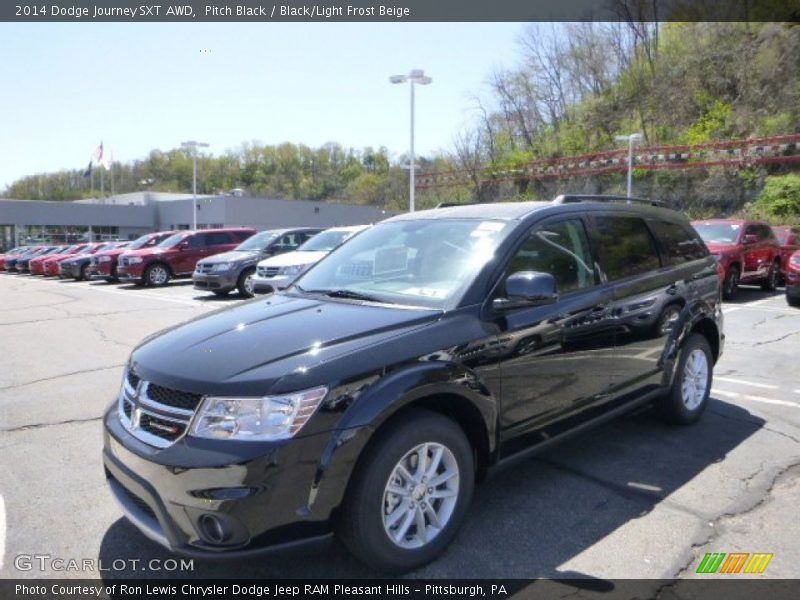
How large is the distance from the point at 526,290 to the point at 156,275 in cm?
1786

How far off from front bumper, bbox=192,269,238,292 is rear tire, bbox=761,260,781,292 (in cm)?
1297

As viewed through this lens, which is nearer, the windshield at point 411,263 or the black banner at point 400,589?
the black banner at point 400,589

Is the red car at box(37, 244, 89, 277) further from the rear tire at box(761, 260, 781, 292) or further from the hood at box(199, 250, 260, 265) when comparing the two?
the rear tire at box(761, 260, 781, 292)

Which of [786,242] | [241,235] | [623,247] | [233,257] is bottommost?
[233,257]

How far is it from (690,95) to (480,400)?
4601 cm

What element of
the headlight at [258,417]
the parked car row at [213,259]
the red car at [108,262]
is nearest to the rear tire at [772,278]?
the parked car row at [213,259]

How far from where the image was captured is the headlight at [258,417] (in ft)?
8.51

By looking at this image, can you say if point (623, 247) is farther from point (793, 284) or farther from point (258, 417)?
point (793, 284)

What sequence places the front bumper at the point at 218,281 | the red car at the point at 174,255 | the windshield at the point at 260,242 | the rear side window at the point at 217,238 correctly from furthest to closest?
the rear side window at the point at 217,238, the red car at the point at 174,255, the windshield at the point at 260,242, the front bumper at the point at 218,281

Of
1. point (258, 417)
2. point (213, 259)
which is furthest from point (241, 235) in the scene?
point (258, 417)

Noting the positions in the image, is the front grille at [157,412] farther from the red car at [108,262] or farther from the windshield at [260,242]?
the red car at [108,262]

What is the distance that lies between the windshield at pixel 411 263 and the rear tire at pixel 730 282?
11.3 meters

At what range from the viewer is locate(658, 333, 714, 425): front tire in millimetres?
4961

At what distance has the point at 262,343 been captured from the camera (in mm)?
3002
